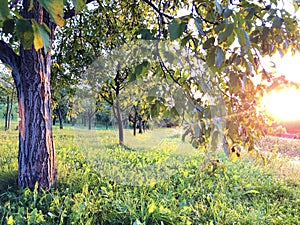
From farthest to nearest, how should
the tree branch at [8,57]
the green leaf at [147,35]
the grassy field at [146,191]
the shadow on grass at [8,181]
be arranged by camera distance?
the shadow on grass at [8,181]
the tree branch at [8,57]
the grassy field at [146,191]
the green leaf at [147,35]

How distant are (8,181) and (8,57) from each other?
1232 mm

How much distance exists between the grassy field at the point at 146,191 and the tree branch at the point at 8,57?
1.12m

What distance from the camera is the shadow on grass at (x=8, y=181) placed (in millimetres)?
2455

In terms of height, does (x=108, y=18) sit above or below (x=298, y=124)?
above

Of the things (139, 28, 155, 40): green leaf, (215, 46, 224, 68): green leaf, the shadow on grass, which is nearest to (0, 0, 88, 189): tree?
the shadow on grass

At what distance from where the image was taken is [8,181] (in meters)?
2.57

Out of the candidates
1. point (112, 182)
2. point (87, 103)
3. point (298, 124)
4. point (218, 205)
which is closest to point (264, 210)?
point (218, 205)

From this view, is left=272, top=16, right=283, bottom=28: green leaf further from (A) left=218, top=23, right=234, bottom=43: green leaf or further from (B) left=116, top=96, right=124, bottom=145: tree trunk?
(B) left=116, top=96, right=124, bottom=145: tree trunk

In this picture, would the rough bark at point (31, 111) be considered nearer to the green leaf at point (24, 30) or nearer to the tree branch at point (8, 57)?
the tree branch at point (8, 57)

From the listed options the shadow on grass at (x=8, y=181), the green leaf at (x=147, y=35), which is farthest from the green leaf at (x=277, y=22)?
the shadow on grass at (x=8, y=181)

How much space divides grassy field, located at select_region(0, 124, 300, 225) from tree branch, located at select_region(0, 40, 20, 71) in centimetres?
112

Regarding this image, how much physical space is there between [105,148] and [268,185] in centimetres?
227

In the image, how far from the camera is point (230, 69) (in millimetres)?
1023

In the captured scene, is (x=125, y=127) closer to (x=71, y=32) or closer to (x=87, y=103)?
(x=87, y=103)
